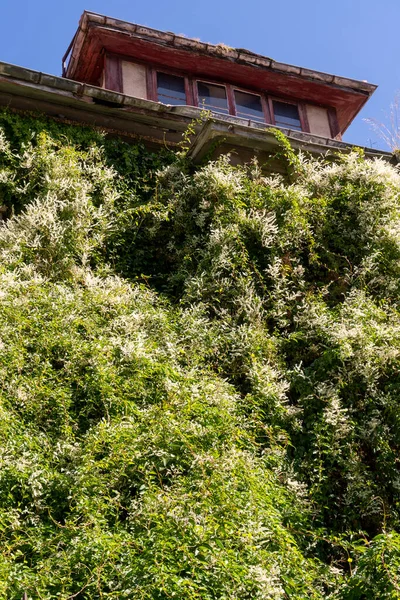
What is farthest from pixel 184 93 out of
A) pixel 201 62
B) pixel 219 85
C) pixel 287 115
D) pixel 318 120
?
pixel 318 120

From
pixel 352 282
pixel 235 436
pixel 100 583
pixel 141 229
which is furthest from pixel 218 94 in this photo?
pixel 100 583

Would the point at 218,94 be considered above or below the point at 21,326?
above

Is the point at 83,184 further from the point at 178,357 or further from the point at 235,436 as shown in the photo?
the point at 235,436

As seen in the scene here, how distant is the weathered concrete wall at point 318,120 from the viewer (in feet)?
47.4

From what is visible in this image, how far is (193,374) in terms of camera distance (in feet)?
25.4

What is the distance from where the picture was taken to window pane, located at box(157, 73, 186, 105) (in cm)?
1334

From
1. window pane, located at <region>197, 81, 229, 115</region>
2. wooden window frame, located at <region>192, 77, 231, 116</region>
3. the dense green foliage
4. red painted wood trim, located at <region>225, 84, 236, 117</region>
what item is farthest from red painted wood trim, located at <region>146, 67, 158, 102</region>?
the dense green foliage

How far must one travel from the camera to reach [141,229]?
33.8 feet

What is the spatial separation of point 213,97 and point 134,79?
1.48 meters

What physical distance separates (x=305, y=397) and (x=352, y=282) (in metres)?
1.99

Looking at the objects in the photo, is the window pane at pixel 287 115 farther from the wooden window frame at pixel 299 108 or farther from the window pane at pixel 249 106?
the window pane at pixel 249 106

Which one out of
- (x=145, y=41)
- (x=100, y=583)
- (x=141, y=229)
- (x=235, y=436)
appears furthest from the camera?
(x=145, y=41)

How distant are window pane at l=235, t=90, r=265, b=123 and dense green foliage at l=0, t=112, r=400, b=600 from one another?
2.84 meters

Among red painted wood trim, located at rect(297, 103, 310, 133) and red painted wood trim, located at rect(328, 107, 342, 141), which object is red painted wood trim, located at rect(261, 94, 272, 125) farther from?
red painted wood trim, located at rect(328, 107, 342, 141)
